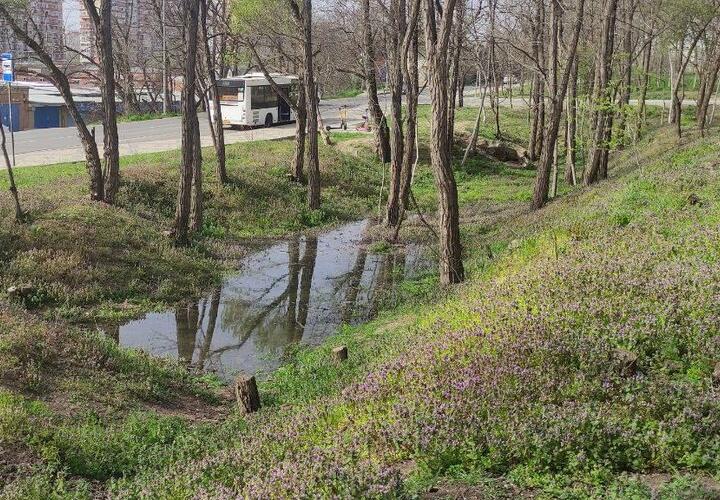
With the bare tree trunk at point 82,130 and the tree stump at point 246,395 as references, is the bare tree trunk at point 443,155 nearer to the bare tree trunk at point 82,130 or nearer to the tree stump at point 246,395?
the tree stump at point 246,395

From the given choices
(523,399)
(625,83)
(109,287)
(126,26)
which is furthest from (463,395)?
(126,26)

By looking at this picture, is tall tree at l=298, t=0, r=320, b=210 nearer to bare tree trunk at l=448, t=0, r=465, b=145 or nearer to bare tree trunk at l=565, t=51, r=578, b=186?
bare tree trunk at l=448, t=0, r=465, b=145

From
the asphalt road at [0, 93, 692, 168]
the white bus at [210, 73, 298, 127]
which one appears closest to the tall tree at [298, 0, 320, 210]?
the asphalt road at [0, 93, 692, 168]

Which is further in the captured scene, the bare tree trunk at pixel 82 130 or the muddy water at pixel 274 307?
the bare tree trunk at pixel 82 130

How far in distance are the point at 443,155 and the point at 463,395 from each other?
27.2 ft

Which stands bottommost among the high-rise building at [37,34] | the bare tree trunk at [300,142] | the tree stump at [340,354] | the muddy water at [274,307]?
the muddy water at [274,307]

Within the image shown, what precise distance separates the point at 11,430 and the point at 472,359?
500 centimetres

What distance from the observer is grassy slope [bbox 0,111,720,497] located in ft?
19.2

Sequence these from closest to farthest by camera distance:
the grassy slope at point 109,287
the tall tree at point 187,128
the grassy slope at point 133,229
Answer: the grassy slope at point 109,287
the grassy slope at point 133,229
the tall tree at point 187,128

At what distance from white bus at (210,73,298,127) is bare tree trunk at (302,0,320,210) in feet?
47.4

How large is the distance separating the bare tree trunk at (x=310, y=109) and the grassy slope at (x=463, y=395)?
41.3 feet

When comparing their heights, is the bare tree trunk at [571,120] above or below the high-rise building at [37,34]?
below

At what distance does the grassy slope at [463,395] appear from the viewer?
19.2ft

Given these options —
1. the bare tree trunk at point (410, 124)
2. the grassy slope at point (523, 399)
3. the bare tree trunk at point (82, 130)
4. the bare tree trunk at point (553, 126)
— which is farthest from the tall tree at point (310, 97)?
the grassy slope at point (523, 399)
